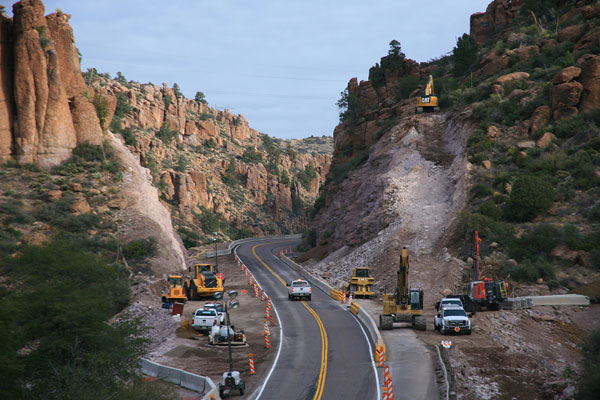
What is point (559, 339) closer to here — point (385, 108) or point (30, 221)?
point (30, 221)

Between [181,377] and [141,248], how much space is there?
88.9 ft

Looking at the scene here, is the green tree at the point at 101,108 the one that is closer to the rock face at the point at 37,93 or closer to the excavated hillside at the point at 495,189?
the rock face at the point at 37,93

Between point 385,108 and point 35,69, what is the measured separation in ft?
154

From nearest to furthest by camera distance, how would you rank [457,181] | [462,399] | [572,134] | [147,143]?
[462,399]
[572,134]
[457,181]
[147,143]

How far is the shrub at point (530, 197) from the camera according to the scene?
1745 inches

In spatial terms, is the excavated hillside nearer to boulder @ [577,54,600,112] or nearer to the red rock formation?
boulder @ [577,54,600,112]

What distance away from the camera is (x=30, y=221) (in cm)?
4756

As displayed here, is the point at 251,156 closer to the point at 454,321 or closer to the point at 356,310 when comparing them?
the point at 356,310

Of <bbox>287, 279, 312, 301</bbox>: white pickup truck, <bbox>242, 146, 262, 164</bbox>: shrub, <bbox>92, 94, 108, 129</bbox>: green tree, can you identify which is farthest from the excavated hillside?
<bbox>242, 146, 262, 164</bbox>: shrub

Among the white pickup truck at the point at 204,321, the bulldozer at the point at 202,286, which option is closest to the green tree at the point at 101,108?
the bulldozer at the point at 202,286

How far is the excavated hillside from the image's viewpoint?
3023cm

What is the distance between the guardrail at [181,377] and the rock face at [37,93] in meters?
38.6

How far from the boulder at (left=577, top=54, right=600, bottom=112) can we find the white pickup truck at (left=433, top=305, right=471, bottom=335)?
107 feet

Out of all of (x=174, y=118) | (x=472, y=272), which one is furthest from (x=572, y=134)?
(x=174, y=118)
